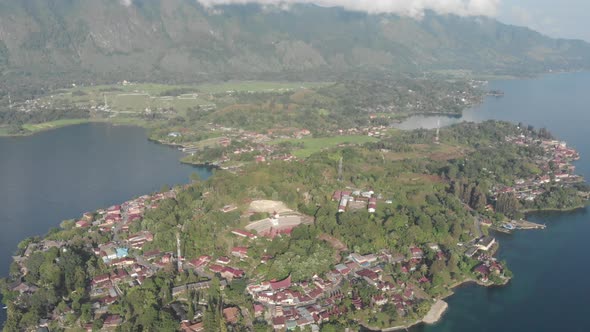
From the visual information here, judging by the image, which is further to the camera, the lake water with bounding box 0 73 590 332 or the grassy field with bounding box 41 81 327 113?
the grassy field with bounding box 41 81 327 113

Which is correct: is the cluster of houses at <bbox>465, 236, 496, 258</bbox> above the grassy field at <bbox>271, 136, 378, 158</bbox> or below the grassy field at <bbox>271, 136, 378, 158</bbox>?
below

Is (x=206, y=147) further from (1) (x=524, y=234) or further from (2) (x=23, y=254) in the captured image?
(1) (x=524, y=234)

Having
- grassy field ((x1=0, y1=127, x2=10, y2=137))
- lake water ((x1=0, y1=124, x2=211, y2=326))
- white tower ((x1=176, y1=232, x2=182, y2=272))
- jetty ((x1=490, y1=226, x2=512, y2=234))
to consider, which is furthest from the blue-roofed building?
grassy field ((x1=0, y1=127, x2=10, y2=137))

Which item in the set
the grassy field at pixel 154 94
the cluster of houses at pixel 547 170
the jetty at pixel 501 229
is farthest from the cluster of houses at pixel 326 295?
the grassy field at pixel 154 94

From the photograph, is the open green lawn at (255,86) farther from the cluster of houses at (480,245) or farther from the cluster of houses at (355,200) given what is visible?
the cluster of houses at (480,245)

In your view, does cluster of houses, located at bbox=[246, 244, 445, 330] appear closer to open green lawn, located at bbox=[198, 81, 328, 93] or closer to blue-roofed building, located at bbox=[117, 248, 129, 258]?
blue-roofed building, located at bbox=[117, 248, 129, 258]

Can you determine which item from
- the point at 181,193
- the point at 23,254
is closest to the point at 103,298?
the point at 23,254
